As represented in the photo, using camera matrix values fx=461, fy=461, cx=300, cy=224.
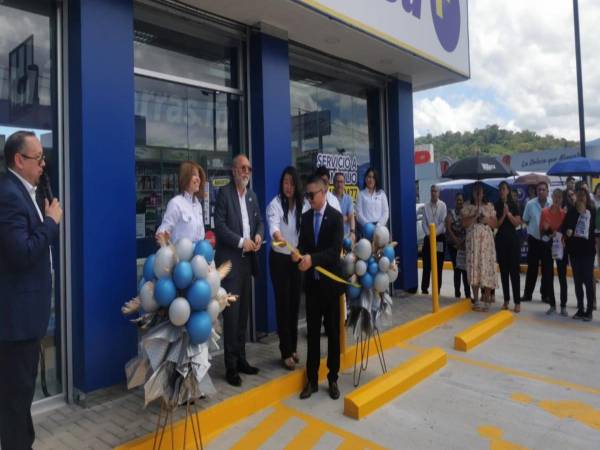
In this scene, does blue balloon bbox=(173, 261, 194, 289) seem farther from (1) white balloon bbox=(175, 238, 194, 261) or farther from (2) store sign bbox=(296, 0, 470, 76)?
(2) store sign bbox=(296, 0, 470, 76)

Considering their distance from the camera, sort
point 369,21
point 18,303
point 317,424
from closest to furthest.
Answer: point 18,303, point 317,424, point 369,21

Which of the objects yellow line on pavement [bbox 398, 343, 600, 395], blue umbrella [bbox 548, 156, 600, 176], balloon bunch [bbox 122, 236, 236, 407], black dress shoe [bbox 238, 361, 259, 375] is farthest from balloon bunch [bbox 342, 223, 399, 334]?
blue umbrella [bbox 548, 156, 600, 176]

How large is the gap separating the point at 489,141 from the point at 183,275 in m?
97.8

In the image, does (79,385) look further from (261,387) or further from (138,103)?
(138,103)

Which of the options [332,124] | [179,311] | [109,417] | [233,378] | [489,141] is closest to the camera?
[179,311]

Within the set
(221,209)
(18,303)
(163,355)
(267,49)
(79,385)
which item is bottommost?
(79,385)

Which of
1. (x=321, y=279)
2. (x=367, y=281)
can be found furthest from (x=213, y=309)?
(x=367, y=281)

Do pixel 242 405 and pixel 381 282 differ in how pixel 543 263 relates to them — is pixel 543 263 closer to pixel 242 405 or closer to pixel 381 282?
pixel 381 282

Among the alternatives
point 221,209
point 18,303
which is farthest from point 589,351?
point 18,303

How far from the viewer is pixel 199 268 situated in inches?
111

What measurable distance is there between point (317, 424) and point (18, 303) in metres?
2.31

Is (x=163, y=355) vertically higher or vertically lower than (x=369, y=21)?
lower

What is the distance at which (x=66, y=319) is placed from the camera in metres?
3.84

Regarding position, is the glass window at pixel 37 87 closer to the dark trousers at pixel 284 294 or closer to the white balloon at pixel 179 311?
the white balloon at pixel 179 311
